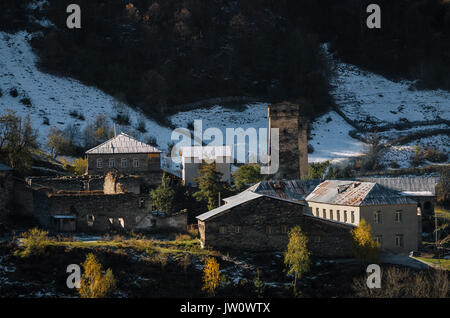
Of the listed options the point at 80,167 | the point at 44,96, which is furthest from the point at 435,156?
the point at 44,96

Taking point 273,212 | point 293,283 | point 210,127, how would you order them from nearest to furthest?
point 293,283
point 273,212
point 210,127

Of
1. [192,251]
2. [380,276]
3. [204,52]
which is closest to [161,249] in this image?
[192,251]

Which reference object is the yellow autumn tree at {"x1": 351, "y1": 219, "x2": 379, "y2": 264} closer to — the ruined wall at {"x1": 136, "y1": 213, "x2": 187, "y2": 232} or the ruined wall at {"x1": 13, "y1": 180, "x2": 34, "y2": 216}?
the ruined wall at {"x1": 136, "y1": 213, "x2": 187, "y2": 232}

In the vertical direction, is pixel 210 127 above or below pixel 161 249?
above

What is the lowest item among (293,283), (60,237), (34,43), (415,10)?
(293,283)
